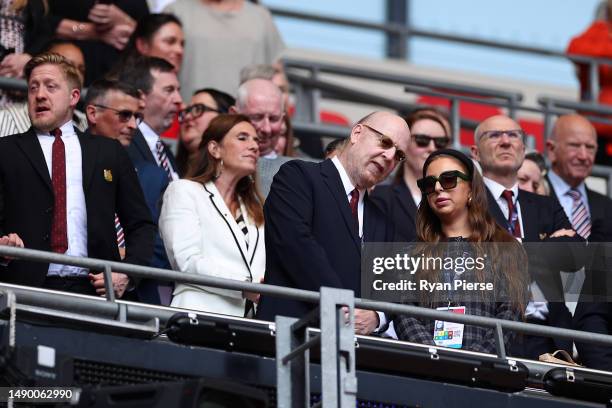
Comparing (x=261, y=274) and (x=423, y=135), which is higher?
(x=423, y=135)

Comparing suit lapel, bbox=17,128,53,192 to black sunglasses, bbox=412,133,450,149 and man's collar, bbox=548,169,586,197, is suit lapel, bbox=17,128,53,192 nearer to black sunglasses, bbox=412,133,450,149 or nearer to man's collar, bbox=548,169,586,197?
black sunglasses, bbox=412,133,450,149

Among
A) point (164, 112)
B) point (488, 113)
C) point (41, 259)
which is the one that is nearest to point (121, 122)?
point (164, 112)

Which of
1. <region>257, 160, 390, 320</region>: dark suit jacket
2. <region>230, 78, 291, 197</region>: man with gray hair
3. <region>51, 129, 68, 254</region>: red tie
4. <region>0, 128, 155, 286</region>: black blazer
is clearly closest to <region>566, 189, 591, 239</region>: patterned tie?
<region>230, 78, 291, 197</region>: man with gray hair

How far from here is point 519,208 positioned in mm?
8883

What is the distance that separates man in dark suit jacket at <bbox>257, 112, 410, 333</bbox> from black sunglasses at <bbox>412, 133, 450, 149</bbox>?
189 centimetres

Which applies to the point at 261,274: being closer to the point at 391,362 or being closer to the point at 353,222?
the point at 353,222

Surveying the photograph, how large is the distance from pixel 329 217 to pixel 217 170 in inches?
50.0

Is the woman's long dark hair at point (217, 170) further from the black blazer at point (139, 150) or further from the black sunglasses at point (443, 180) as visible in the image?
the black sunglasses at point (443, 180)

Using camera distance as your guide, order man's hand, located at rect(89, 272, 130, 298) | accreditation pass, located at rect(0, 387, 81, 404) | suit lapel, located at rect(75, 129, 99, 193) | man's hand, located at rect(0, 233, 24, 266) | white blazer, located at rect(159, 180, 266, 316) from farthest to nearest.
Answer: white blazer, located at rect(159, 180, 266, 316) → suit lapel, located at rect(75, 129, 99, 193) → man's hand, located at rect(89, 272, 130, 298) → man's hand, located at rect(0, 233, 24, 266) → accreditation pass, located at rect(0, 387, 81, 404)

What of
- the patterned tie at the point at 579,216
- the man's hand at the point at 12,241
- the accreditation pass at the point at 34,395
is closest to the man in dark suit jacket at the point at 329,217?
the man's hand at the point at 12,241

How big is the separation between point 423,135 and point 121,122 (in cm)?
198

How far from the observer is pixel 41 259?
6.41m

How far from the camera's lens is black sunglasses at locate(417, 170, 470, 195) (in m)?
7.75

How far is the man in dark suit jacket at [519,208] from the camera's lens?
819 cm
